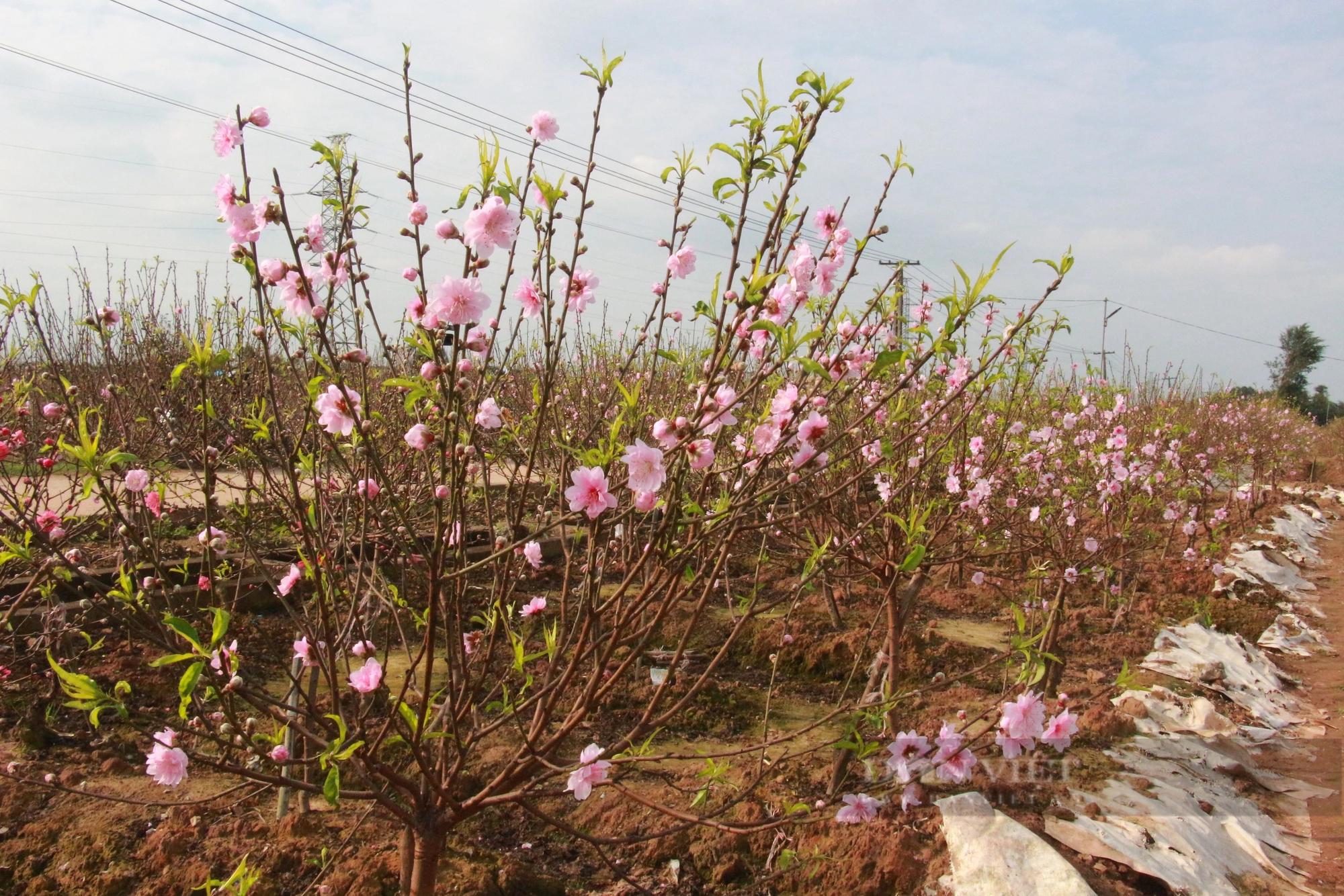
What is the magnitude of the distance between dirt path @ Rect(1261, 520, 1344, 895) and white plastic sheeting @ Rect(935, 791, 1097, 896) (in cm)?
135

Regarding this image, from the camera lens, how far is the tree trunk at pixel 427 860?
6.43 ft

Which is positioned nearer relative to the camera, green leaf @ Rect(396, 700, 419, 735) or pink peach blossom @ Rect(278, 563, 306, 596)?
green leaf @ Rect(396, 700, 419, 735)

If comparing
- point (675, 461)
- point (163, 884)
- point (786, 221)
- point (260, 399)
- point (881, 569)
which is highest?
point (786, 221)

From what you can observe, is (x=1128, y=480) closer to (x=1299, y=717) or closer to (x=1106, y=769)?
(x=1299, y=717)

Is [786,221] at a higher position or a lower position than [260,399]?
higher

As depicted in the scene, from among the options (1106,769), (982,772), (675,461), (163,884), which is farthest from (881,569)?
(163,884)

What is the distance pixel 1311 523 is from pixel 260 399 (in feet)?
44.8

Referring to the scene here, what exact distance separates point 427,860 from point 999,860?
1.76 meters

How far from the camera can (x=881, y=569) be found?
3705 mm

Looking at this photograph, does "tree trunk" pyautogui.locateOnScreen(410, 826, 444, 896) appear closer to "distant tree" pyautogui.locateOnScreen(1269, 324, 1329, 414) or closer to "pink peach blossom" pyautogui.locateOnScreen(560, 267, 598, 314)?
"pink peach blossom" pyautogui.locateOnScreen(560, 267, 598, 314)

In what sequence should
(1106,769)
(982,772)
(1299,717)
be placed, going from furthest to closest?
1. (1299,717)
2. (1106,769)
3. (982,772)

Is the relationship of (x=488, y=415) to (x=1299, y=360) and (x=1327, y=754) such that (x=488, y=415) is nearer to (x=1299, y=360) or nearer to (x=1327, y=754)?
(x=1327, y=754)

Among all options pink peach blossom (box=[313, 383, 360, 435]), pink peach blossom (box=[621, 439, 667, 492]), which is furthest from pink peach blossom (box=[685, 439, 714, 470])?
pink peach blossom (box=[313, 383, 360, 435])

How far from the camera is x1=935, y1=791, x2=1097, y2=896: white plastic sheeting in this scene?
2.52 m
